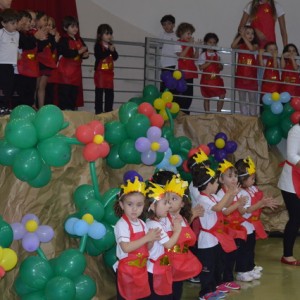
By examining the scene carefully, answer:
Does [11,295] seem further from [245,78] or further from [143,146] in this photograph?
Result: [245,78]

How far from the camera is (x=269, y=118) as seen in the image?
8.57 meters

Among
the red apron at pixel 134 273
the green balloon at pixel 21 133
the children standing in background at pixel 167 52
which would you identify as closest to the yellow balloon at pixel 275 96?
the children standing in background at pixel 167 52

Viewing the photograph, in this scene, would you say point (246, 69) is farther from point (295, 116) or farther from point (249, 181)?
point (249, 181)

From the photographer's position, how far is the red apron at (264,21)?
31.0 feet

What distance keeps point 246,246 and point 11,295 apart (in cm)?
235

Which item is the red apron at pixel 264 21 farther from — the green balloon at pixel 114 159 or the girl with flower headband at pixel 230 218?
the green balloon at pixel 114 159

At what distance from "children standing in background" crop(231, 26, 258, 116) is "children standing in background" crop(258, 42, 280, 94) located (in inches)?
4.8

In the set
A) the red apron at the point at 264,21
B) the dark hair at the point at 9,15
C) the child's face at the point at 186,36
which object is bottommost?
the dark hair at the point at 9,15

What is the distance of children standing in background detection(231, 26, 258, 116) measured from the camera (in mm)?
9156

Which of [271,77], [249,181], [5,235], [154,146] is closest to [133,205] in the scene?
[5,235]

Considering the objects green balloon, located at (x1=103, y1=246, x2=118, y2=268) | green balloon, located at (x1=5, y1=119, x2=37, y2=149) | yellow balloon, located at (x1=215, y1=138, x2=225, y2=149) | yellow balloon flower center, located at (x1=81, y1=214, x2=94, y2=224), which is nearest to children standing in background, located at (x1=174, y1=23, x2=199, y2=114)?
yellow balloon, located at (x1=215, y1=138, x2=225, y2=149)

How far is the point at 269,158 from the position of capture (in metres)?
8.86

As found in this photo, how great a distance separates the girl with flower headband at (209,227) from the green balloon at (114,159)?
0.61m

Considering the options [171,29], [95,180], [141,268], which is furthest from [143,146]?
[171,29]
